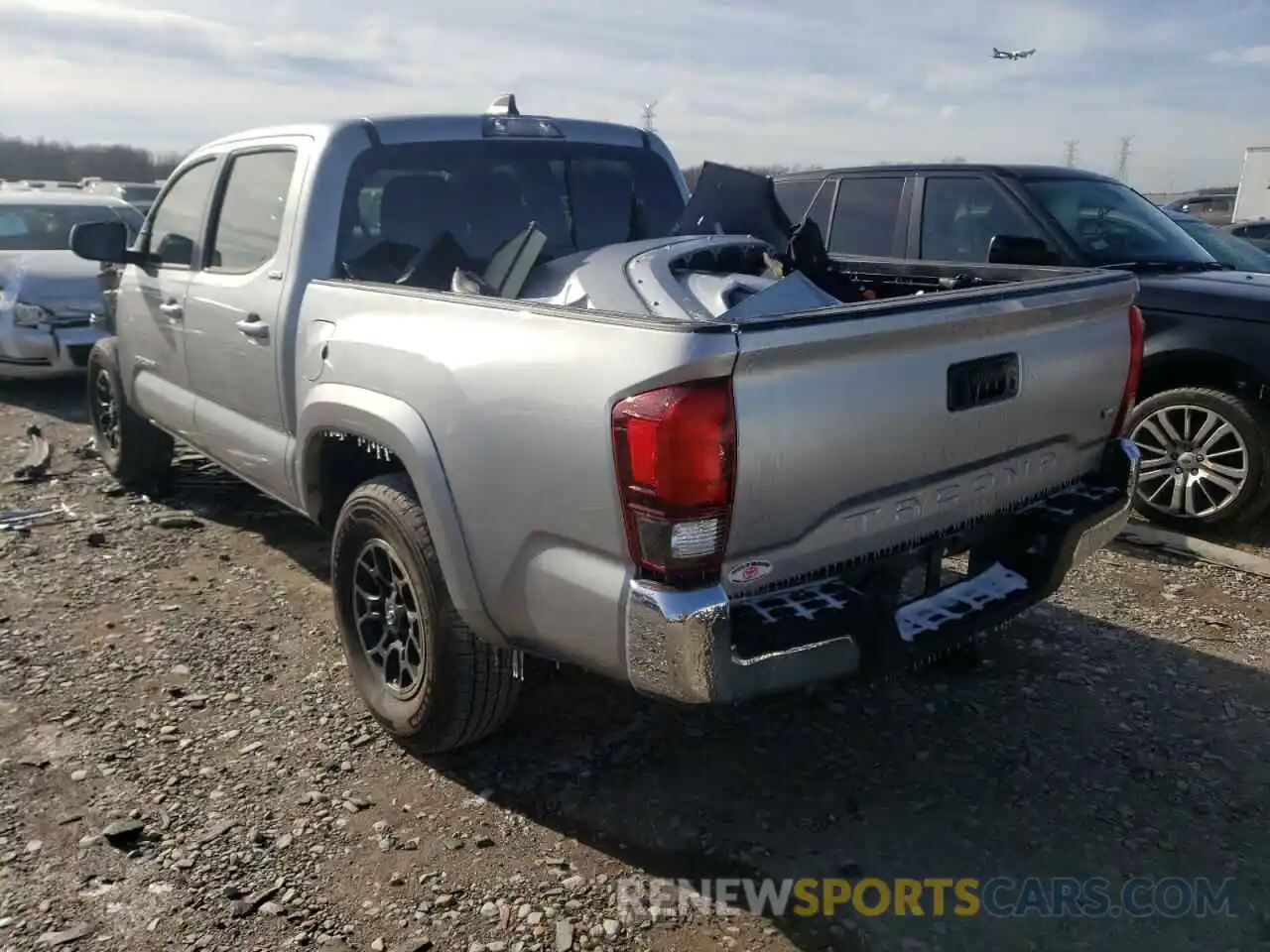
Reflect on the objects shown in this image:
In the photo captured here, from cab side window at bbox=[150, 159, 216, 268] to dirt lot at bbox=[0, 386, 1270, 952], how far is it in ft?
5.29

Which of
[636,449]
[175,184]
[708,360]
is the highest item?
[175,184]

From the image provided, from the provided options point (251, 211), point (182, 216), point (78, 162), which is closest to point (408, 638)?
point (251, 211)

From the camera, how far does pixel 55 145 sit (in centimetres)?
5200

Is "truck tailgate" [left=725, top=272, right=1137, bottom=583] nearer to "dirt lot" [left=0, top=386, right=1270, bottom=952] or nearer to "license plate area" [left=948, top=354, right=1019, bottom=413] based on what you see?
"license plate area" [left=948, top=354, right=1019, bottom=413]

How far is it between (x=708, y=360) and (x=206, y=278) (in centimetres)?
295

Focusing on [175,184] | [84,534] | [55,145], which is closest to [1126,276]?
[175,184]

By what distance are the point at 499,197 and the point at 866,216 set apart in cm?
318

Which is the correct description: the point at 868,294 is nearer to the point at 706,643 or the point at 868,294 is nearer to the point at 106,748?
the point at 706,643

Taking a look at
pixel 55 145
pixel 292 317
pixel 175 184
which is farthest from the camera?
pixel 55 145

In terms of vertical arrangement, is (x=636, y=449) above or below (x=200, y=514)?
above

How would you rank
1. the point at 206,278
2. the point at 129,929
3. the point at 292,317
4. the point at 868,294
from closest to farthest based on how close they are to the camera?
the point at 129,929, the point at 292,317, the point at 868,294, the point at 206,278

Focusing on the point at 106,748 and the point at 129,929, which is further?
the point at 106,748

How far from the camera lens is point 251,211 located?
4062 mm

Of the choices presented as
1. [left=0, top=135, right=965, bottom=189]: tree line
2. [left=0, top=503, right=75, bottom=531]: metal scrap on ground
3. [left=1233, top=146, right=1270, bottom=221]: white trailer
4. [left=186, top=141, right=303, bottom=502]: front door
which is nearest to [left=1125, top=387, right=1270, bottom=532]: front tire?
[left=186, top=141, right=303, bottom=502]: front door
